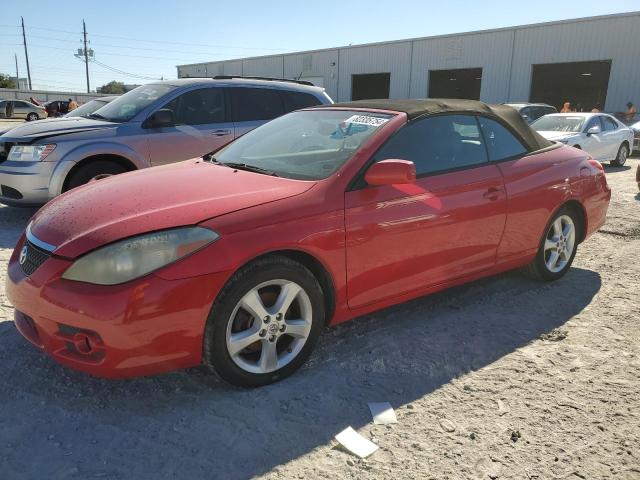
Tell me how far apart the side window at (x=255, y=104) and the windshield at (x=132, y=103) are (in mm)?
809

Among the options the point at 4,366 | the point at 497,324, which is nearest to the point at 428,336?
the point at 497,324

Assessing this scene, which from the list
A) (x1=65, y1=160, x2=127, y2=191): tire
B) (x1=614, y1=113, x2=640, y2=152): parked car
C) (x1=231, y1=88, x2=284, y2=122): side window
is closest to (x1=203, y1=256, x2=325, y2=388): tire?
(x1=65, y1=160, x2=127, y2=191): tire

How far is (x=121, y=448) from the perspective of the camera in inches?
88.6

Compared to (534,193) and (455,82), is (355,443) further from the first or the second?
(455,82)

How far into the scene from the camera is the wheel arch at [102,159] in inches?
225

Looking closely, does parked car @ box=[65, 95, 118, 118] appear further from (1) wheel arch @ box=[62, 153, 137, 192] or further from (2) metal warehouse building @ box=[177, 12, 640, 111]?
(2) metal warehouse building @ box=[177, 12, 640, 111]

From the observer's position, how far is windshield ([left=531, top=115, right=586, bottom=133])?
11.8 metres

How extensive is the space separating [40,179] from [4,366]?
3.27m

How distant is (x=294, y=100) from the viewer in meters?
7.14

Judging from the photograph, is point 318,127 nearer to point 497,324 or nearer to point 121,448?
point 497,324

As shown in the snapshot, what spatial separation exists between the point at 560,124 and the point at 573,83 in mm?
25928

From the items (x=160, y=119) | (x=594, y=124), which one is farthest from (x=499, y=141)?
(x=594, y=124)

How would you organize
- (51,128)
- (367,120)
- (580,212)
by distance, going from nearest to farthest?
(367,120)
(580,212)
(51,128)

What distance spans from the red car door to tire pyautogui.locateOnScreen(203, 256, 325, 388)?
31 cm
